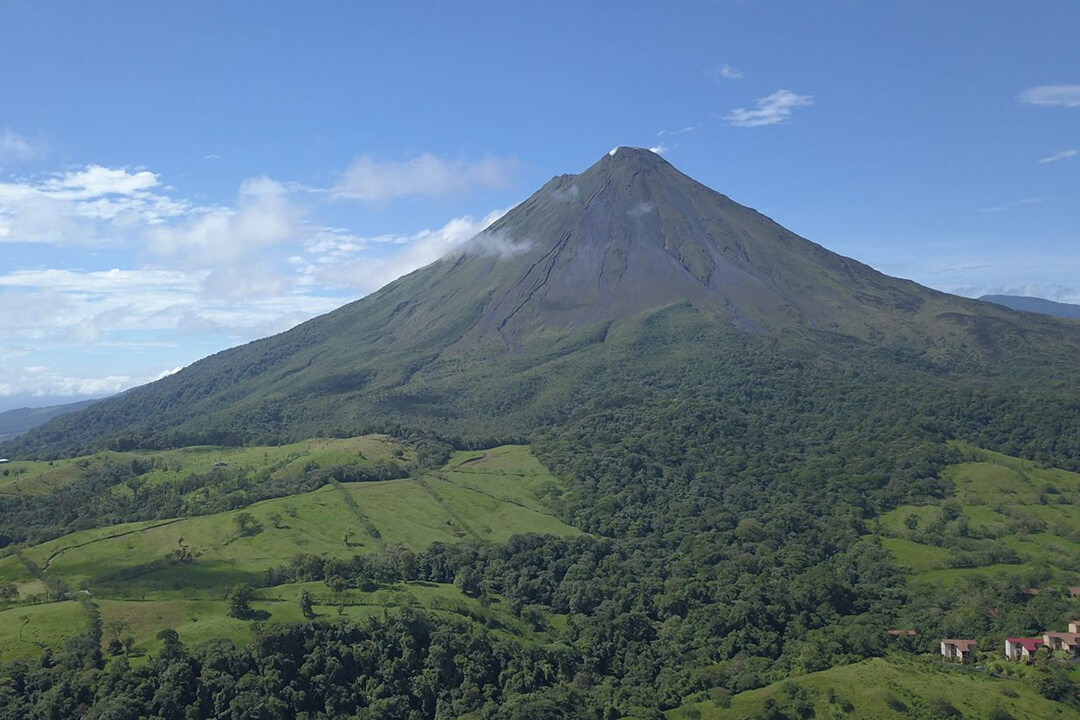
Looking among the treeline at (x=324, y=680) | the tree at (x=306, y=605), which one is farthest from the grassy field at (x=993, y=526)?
the tree at (x=306, y=605)

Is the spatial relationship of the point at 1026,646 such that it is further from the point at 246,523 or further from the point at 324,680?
the point at 246,523

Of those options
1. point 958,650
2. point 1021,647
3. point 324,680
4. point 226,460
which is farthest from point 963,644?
point 226,460

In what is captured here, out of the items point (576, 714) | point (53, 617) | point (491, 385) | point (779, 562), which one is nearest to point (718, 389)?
point (491, 385)

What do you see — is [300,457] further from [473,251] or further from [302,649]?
[473,251]

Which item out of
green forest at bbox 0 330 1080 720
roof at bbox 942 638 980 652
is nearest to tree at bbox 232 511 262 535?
green forest at bbox 0 330 1080 720

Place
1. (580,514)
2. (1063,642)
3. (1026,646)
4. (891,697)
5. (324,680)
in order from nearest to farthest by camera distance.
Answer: (891,697) → (324,680) → (1063,642) → (1026,646) → (580,514)

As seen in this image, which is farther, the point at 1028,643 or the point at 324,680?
the point at 1028,643

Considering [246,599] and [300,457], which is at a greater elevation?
[300,457]
